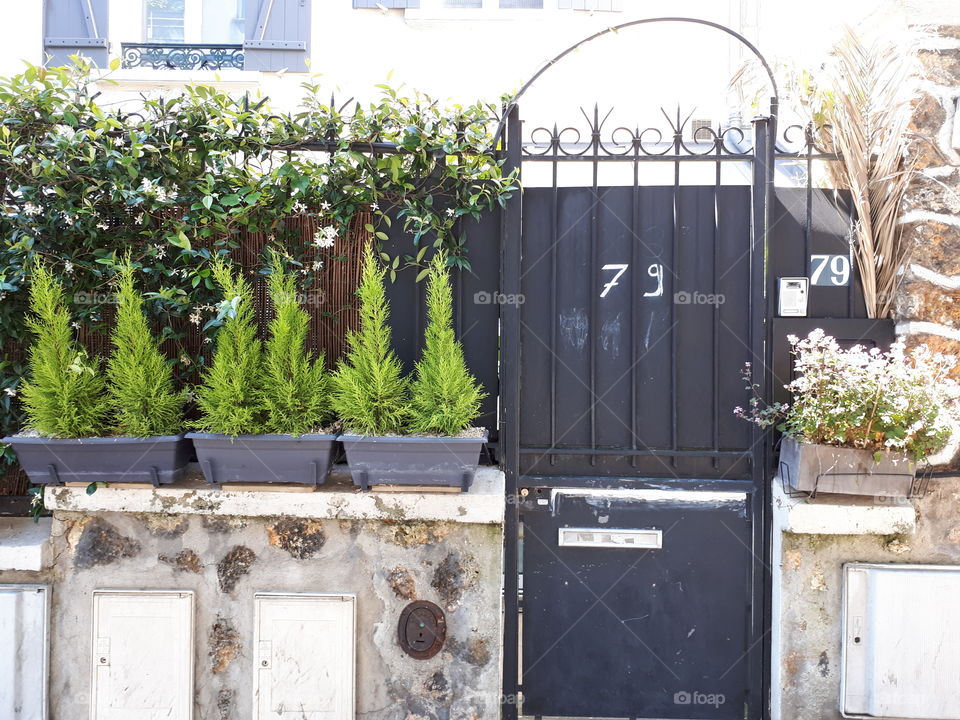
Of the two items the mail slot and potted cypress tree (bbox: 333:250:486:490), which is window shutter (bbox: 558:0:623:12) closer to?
potted cypress tree (bbox: 333:250:486:490)

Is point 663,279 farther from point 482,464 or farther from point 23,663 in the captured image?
point 23,663

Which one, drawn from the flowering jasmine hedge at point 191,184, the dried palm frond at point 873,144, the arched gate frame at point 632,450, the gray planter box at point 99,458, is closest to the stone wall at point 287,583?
the gray planter box at point 99,458

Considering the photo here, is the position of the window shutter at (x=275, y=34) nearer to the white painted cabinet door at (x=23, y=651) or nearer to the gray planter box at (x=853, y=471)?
the white painted cabinet door at (x=23, y=651)

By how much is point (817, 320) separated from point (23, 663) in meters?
3.46

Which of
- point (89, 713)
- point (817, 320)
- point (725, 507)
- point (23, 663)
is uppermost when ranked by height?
point (817, 320)

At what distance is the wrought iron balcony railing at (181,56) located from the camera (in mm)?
6004

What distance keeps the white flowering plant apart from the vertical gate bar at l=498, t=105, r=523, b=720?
1.08 meters

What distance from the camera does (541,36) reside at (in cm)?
629

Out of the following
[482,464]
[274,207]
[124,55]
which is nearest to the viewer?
[274,207]

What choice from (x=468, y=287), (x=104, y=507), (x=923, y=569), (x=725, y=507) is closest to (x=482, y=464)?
(x=468, y=287)

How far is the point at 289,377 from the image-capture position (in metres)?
2.76

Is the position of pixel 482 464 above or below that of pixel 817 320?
below

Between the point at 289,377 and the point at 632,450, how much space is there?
4.77 ft

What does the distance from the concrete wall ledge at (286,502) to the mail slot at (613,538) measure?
0.46m
